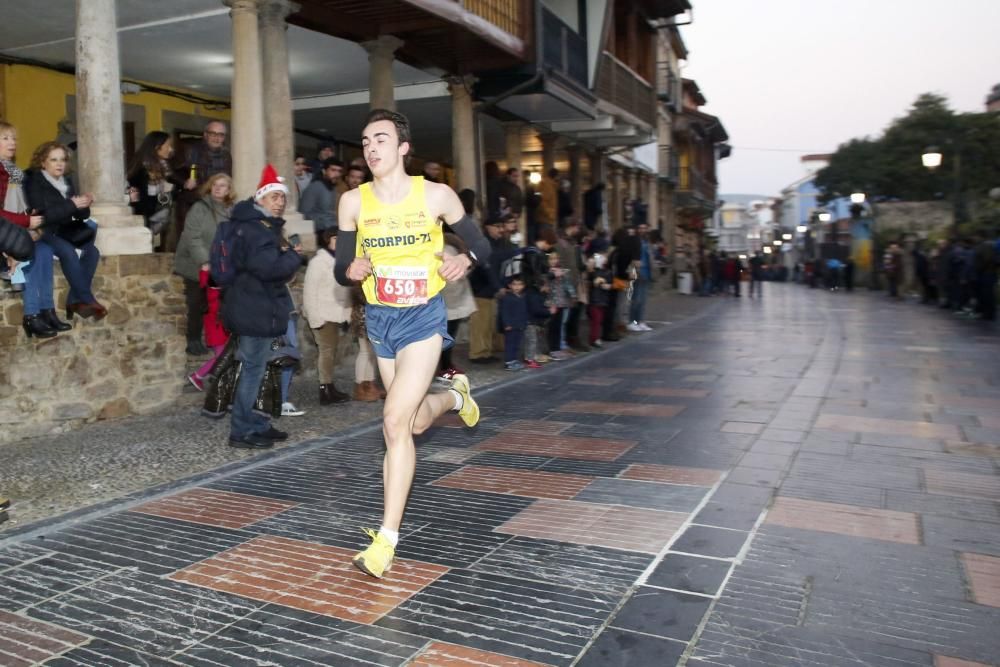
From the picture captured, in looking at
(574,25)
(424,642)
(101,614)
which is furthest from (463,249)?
(574,25)

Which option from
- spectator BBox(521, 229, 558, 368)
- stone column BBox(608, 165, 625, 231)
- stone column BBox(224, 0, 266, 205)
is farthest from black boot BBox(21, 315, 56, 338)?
stone column BBox(608, 165, 625, 231)

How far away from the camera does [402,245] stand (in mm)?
3877

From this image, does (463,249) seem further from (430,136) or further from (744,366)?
(430,136)

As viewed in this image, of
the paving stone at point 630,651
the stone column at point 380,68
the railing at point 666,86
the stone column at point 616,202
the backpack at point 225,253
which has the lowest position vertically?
the paving stone at point 630,651

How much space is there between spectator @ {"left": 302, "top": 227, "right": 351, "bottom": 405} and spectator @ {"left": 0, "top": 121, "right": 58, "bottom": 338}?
222 cm

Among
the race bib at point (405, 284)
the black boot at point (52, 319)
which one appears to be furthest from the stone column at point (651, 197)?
the race bib at point (405, 284)

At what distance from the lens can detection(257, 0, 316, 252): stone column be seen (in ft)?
32.5

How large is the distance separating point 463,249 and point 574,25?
15.5 metres

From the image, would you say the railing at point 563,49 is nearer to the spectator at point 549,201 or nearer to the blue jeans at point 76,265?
the spectator at point 549,201

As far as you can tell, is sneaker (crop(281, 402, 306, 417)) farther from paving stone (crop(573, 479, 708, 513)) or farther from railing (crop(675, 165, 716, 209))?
railing (crop(675, 165, 716, 209))

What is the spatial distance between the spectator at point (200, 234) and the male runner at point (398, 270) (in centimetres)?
440

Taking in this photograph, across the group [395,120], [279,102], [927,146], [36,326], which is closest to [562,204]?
[279,102]

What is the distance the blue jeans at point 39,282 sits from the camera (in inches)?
259

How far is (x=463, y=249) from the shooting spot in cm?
414
